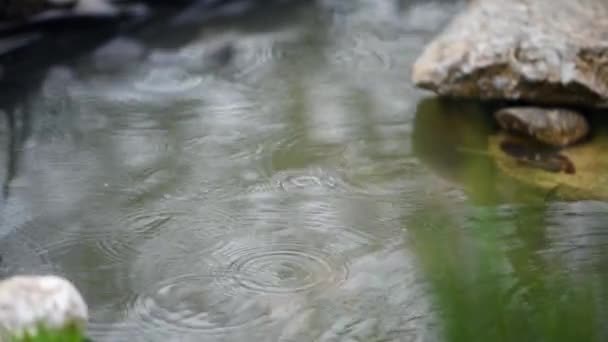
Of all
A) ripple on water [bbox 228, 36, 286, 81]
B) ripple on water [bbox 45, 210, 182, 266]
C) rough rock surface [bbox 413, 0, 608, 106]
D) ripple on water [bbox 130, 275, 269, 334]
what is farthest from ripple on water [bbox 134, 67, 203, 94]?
ripple on water [bbox 130, 275, 269, 334]

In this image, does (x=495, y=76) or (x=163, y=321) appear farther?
(x=495, y=76)

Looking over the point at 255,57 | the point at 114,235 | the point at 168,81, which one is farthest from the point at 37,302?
the point at 255,57

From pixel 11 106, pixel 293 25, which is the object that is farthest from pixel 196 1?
pixel 11 106

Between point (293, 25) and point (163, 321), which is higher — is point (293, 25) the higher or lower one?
the higher one

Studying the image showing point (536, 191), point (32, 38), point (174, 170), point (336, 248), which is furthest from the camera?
point (32, 38)

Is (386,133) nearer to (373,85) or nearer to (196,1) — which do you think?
(373,85)

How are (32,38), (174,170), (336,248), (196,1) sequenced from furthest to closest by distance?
(196,1), (32,38), (174,170), (336,248)

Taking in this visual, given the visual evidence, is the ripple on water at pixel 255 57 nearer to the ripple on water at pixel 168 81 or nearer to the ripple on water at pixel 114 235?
the ripple on water at pixel 168 81
